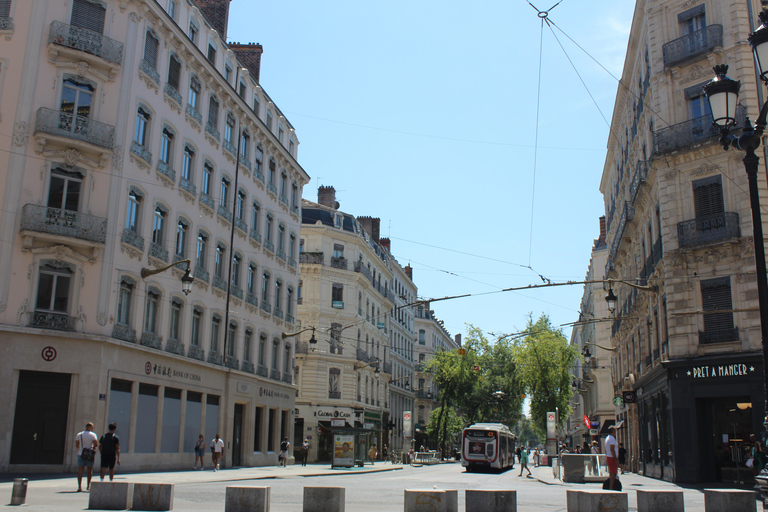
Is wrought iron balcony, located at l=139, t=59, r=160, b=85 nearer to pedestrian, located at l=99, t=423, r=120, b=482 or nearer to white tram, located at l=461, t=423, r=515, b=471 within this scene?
pedestrian, located at l=99, t=423, r=120, b=482

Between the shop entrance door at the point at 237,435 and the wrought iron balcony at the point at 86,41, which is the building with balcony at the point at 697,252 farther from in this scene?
the wrought iron balcony at the point at 86,41

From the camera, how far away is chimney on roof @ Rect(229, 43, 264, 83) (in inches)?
1545

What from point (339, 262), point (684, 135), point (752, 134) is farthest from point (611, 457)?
point (339, 262)

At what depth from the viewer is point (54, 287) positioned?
2300 cm

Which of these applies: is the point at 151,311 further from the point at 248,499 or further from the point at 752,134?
the point at 752,134

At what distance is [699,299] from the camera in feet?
83.6

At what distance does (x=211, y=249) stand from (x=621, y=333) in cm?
2512

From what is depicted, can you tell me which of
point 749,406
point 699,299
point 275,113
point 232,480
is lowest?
point 232,480

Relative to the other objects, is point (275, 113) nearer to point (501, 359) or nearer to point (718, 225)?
point (718, 225)

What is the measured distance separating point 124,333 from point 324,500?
1545 cm

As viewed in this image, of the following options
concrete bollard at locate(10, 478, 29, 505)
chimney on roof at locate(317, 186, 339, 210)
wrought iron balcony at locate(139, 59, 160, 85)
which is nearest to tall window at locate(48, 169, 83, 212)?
wrought iron balcony at locate(139, 59, 160, 85)

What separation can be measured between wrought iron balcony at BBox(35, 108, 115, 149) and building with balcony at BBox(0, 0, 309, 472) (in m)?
0.04

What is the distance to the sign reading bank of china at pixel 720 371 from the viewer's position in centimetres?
2375

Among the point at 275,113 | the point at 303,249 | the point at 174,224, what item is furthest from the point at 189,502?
the point at 303,249
